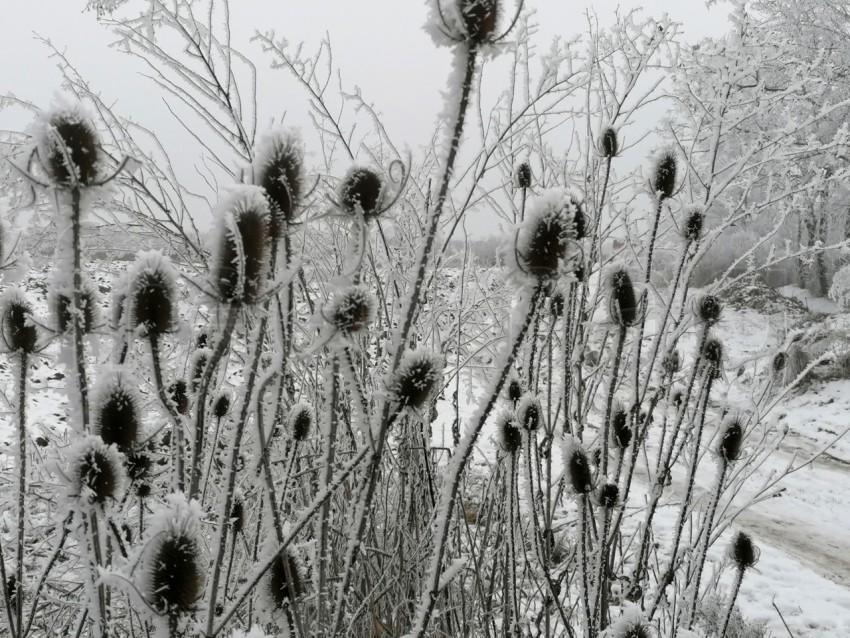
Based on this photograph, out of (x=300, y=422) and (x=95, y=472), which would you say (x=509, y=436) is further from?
(x=95, y=472)

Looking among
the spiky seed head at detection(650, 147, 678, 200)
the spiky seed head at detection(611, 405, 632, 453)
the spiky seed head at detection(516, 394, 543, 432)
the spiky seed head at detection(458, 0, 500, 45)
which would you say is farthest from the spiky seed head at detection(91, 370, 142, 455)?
the spiky seed head at detection(650, 147, 678, 200)

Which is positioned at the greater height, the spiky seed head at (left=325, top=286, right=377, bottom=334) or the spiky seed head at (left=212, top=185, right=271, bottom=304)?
the spiky seed head at (left=212, top=185, right=271, bottom=304)

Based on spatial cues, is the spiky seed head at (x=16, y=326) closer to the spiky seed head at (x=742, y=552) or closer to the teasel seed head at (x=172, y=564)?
the teasel seed head at (x=172, y=564)

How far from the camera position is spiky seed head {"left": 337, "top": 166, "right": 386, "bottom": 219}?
3.19ft

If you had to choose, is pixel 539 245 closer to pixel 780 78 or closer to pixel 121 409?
pixel 121 409

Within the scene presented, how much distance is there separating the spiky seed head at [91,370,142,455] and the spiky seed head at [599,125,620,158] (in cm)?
199

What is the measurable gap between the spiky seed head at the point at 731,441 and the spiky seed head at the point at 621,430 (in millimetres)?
292

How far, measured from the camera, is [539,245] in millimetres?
870

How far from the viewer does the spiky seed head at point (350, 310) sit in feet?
3.02

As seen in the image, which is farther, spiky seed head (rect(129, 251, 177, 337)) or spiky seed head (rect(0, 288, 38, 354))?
spiky seed head (rect(0, 288, 38, 354))

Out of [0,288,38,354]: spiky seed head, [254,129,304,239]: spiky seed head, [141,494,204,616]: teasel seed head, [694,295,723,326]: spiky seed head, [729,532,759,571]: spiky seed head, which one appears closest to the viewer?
[141,494,204,616]: teasel seed head

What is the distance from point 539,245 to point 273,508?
561mm

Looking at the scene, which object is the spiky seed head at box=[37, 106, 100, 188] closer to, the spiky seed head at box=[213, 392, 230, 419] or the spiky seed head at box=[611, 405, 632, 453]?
the spiky seed head at box=[213, 392, 230, 419]

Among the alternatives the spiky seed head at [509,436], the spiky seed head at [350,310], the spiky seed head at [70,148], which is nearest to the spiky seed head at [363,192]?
the spiky seed head at [350,310]
